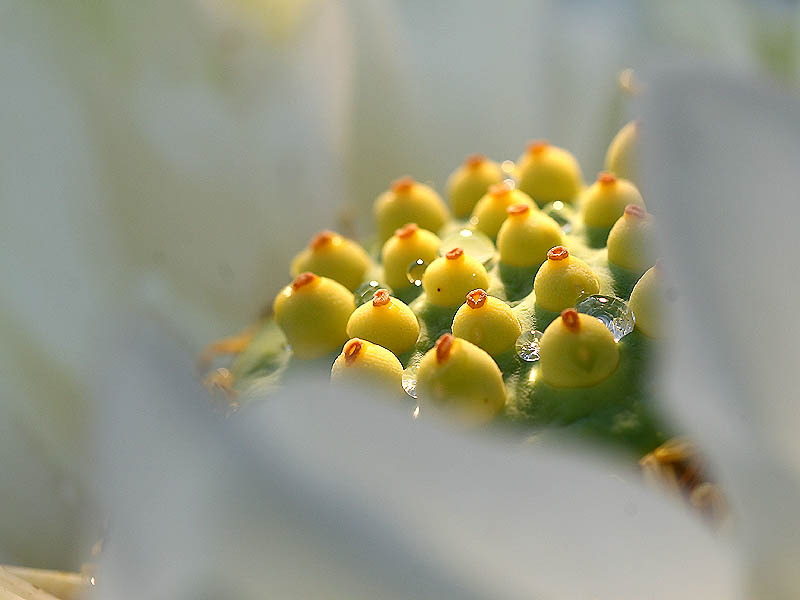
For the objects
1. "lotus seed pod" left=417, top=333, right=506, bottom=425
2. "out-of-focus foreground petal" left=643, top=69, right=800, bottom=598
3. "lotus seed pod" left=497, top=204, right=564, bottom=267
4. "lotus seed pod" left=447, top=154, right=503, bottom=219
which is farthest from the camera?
"lotus seed pod" left=447, top=154, right=503, bottom=219

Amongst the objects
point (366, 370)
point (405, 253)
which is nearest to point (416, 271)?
point (405, 253)

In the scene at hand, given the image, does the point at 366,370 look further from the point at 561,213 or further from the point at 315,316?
the point at 561,213

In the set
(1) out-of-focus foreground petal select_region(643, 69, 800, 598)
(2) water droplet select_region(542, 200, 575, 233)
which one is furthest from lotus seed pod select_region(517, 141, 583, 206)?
(1) out-of-focus foreground petal select_region(643, 69, 800, 598)

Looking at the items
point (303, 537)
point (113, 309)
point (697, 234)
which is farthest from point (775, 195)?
point (113, 309)

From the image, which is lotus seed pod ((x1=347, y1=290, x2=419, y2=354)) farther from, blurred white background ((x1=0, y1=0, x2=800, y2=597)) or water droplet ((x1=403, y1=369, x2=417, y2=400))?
blurred white background ((x1=0, y1=0, x2=800, y2=597))

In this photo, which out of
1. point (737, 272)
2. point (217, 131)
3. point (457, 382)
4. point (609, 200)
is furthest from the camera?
point (217, 131)

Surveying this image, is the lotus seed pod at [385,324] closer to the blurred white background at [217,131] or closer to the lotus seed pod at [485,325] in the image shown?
the lotus seed pod at [485,325]
